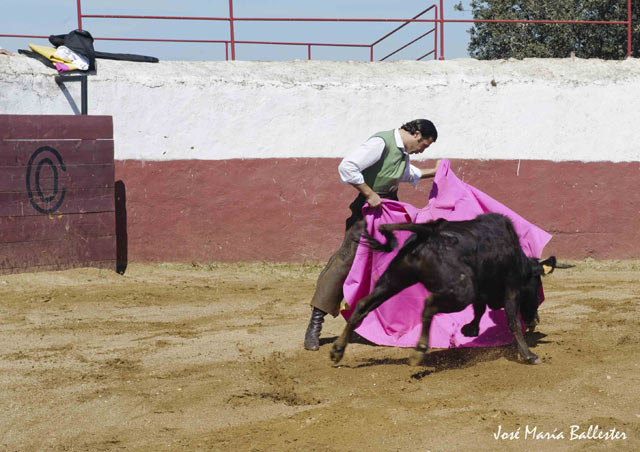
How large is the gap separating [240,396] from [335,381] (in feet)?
1.79

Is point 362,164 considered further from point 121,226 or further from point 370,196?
point 121,226

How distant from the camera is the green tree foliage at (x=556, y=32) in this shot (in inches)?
754

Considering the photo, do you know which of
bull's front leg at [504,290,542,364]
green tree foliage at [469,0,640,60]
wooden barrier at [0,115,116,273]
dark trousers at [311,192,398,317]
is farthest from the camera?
green tree foliage at [469,0,640,60]

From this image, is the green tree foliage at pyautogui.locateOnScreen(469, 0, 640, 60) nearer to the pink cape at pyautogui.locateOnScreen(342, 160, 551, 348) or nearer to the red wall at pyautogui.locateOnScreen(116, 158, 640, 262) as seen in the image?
the red wall at pyautogui.locateOnScreen(116, 158, 640, 262)

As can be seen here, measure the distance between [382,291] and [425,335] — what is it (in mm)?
362

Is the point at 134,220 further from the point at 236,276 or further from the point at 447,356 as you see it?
the point at 447,356

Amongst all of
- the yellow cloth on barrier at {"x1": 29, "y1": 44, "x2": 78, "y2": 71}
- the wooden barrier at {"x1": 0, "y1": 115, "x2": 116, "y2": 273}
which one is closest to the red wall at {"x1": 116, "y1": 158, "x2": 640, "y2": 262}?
the wooden barrier at {"x1": 0, "y1": 115, "x2": 116, "y2": 273}

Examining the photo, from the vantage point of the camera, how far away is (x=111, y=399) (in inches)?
158

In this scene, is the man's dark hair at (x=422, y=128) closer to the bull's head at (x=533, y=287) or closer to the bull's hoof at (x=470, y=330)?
the bull's head at (x=533, y=287)

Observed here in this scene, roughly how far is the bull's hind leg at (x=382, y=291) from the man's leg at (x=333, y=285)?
2.09 ft

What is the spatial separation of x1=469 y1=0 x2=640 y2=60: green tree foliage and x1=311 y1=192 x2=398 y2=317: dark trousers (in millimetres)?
14654

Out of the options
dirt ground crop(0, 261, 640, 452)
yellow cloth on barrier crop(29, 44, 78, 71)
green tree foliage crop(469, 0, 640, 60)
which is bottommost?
dirt ground crop(0, 261, 640, 452)

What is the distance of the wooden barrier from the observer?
7949 mm

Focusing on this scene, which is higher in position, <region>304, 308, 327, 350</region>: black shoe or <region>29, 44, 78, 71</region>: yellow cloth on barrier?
<region>29, 44, 78, 71</region>: yellow cloth on barrier
